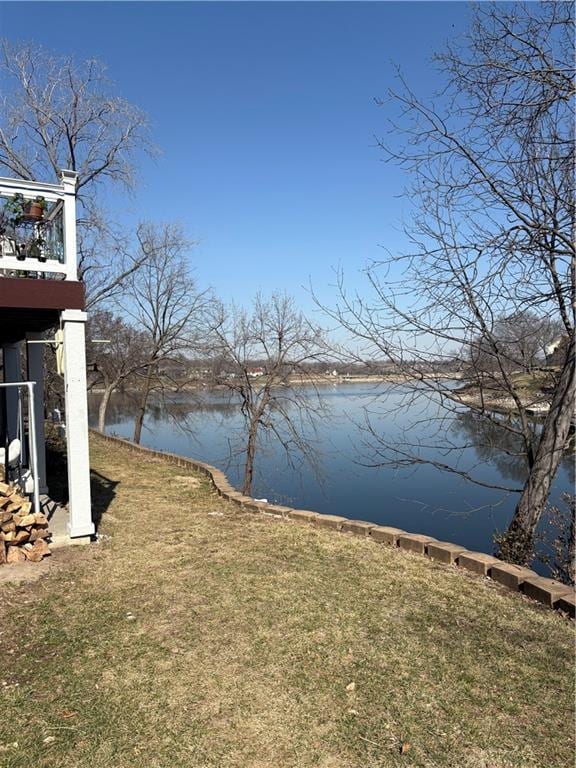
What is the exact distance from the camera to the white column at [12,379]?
25.3 feet

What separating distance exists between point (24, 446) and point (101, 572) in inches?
157

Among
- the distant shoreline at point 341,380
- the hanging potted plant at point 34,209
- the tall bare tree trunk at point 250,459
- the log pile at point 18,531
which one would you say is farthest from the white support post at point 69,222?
the tall bare tree trunk at point 250,459

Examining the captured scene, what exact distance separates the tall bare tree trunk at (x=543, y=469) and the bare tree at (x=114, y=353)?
43.5 ft

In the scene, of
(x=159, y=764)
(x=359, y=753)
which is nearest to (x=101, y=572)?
(x=159, y=764)

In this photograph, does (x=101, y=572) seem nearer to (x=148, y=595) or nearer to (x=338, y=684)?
(x=148, y=595)

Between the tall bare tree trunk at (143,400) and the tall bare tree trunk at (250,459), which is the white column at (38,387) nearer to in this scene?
the tall bare tree trunk at (250,459)

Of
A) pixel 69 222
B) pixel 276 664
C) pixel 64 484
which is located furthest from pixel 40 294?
pixel 64 484

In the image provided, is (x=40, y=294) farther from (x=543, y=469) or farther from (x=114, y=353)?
(x=114, y=353)

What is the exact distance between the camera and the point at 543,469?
5.39 m

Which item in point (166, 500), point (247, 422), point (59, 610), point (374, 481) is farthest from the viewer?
point (374, 481)

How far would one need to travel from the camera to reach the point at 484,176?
5.22 metres

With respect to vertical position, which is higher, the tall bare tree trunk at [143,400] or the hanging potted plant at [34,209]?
the hanging potted plant at [34,209]

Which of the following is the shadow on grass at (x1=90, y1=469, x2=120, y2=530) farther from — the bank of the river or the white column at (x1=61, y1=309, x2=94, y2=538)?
the bank of the river

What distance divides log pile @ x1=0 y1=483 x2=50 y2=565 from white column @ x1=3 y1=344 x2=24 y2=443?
340 centimetres
